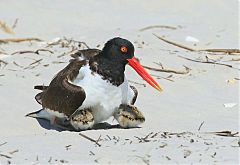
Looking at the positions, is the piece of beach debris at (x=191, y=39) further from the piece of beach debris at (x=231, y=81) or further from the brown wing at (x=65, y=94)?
the brown wing at (x=65, y=94)

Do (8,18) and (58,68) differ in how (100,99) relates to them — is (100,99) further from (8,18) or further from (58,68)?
(8,18)

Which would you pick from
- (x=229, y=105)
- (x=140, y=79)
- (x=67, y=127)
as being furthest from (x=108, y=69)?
(x=140, y=79)

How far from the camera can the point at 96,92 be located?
5.28 metres

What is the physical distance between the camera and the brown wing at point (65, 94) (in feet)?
17.1

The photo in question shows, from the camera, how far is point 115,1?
12094 millimetres

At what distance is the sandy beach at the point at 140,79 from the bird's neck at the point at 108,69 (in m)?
0.41

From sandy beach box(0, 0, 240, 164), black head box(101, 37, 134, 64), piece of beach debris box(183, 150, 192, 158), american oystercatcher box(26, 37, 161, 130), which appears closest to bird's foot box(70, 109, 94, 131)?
american oystercatcher box(26, 37, 161, 130)

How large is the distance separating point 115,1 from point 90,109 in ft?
22.9

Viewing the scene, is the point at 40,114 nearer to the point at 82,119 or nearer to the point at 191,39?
the point at 82,119

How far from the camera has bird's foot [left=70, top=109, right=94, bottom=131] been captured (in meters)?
5.26

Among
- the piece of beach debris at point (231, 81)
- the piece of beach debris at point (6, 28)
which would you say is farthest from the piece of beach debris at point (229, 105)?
the piece of beach debris at point (6, 28)

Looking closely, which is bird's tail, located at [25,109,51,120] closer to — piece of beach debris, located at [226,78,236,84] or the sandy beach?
the sandy beach

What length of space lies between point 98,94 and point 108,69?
24 centimetres

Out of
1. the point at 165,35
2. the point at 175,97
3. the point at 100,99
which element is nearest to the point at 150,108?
the point at 175,97
